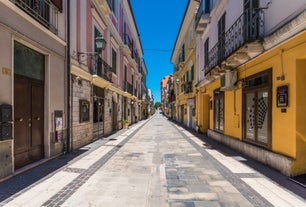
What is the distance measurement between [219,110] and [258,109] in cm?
476

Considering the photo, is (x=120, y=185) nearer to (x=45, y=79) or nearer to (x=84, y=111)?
(x=45, y=79)

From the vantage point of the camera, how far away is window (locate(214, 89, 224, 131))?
1191cm

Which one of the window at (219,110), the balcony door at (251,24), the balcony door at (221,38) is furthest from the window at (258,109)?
the window at (219,110)

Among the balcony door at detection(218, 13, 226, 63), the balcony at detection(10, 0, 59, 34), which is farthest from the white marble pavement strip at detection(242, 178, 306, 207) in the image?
the balcony at detection(10, 0, 59, 34)

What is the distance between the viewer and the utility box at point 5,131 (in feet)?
16.4

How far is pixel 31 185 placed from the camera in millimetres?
4824

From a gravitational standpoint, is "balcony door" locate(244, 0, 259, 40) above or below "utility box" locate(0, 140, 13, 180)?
above

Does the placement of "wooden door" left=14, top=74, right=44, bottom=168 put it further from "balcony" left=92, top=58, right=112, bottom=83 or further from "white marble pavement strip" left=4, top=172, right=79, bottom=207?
"balcony" left=92, top=58, right=112, bottom=83

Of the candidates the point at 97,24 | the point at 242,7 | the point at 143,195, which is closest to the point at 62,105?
the point at 143,195

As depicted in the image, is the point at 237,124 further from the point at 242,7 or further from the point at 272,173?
the point at 242,7

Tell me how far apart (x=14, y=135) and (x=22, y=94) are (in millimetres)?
1084

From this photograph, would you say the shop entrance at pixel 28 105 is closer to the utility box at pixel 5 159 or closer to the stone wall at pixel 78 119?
the utility box at pixel 5 159

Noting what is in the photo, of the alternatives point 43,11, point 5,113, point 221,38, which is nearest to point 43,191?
point 5,113

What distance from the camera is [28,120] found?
6.38m
